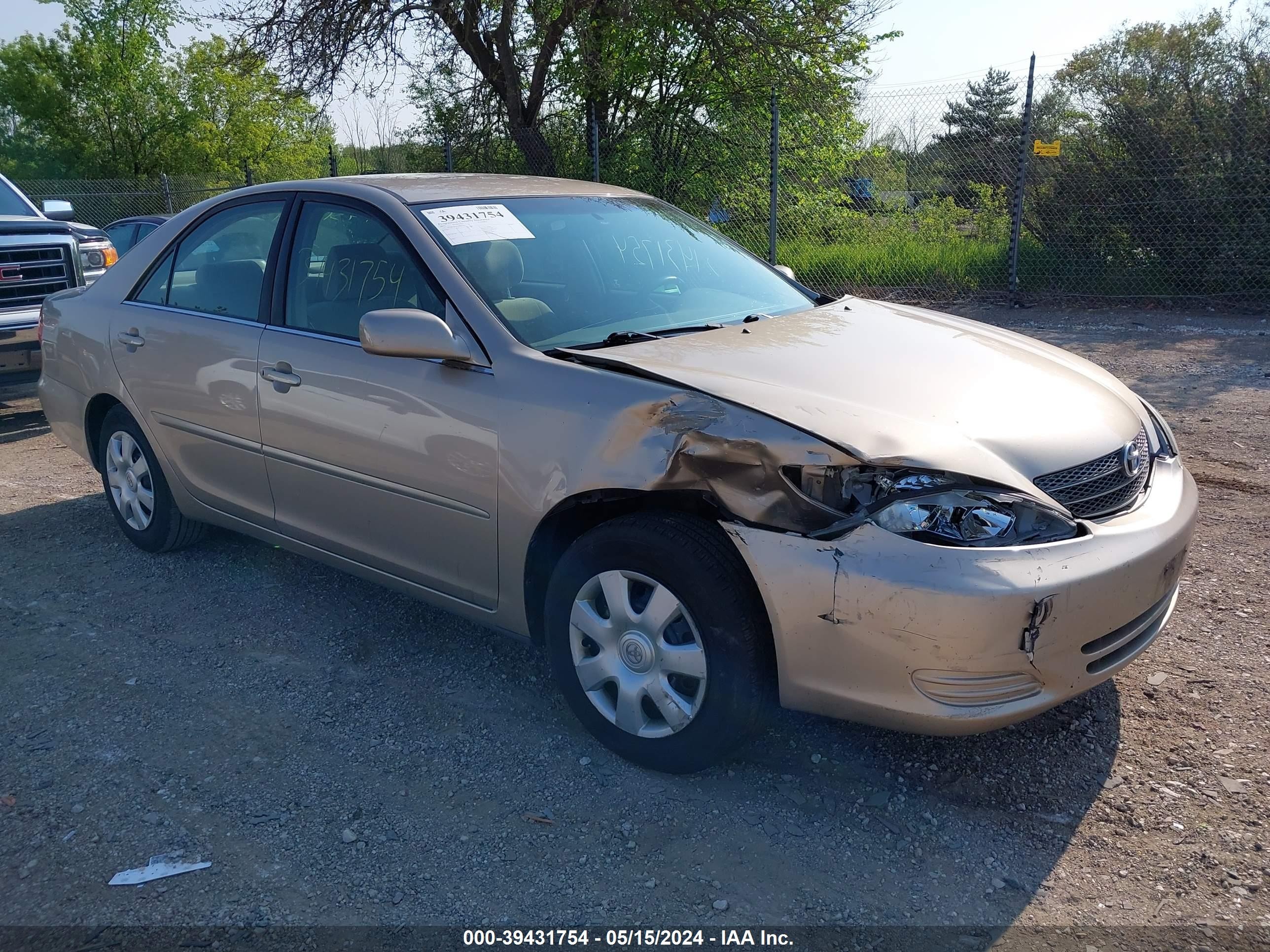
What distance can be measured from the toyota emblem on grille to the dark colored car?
38.6 feet

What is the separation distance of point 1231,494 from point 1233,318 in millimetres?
6071

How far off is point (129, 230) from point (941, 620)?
41.4 feet

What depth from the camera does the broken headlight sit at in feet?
8.18

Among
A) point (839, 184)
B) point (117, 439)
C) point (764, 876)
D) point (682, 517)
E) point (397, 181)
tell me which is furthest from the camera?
point (839, 184)

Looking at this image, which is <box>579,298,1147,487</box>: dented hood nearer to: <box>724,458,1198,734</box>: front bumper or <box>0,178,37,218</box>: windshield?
<box>724,458,1198,734</box>: front bumper

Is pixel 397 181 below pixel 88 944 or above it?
above

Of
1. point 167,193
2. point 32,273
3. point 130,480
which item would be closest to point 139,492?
point 130,480

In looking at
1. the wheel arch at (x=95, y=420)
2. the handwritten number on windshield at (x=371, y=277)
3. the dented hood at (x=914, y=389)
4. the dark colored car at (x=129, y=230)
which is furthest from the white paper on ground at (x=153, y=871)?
the dark colored car at (x=129, y=230)

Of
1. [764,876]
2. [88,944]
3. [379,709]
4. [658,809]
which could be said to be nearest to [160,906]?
[88,944]

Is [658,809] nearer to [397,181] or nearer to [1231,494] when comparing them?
[397,181]

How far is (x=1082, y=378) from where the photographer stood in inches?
133

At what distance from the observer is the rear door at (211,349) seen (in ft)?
13.0

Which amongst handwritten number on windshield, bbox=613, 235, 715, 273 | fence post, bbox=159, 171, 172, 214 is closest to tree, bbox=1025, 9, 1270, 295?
handwritten number on windshield, bbox=613, 235, 715, 273

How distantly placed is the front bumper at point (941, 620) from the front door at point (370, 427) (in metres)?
0.98
